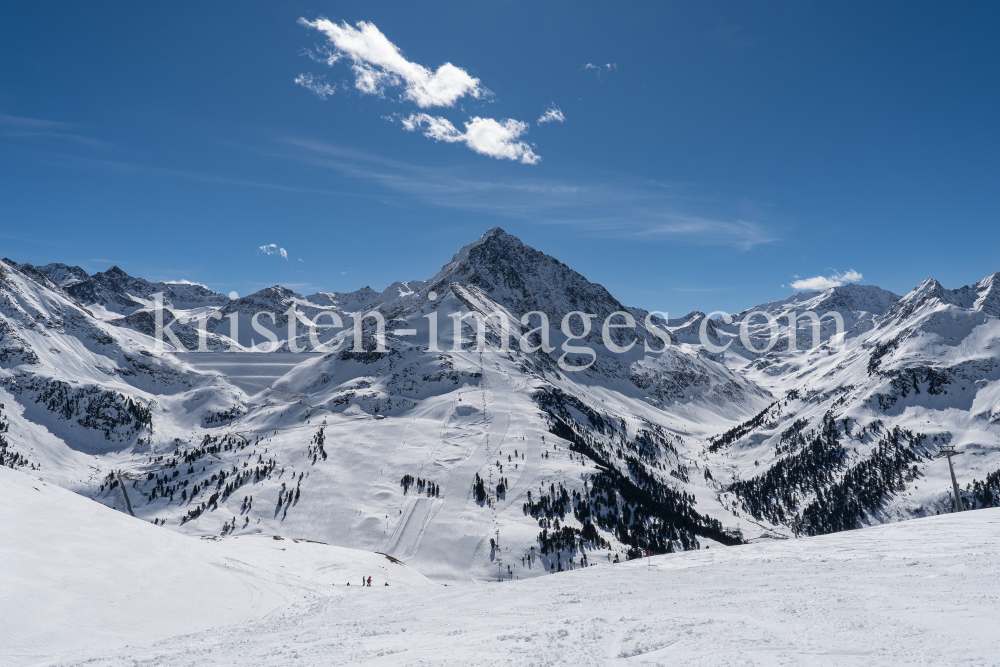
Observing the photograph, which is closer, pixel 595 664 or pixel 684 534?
pixel 595 664

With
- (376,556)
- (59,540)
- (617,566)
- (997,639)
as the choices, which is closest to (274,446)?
(376,556)

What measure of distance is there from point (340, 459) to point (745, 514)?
167 metres

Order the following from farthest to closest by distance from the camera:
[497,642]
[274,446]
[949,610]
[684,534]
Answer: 1. [274,446]
2. [684,534]
3. [497,642]
4. [949,610]

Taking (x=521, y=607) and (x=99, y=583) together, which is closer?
(x=521, y=607)

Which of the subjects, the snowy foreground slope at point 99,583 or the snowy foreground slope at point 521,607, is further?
the snowy foreground slope at point 99,583

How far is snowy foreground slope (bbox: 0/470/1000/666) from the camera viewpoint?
54.3ft

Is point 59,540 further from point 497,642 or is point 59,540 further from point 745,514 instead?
point 745,514

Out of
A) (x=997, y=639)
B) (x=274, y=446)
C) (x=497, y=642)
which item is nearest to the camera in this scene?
(x=997, y=639)

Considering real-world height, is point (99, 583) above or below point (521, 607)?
above

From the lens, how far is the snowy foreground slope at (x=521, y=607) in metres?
16.6

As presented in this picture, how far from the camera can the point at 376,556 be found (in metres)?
79.6

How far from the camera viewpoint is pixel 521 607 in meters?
25.6

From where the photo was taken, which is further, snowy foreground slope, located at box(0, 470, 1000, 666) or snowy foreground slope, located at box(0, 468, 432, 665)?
snowy foreground slope, located at box(0, 468, 432, 665)

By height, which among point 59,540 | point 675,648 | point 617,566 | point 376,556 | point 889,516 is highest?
point 59,540
